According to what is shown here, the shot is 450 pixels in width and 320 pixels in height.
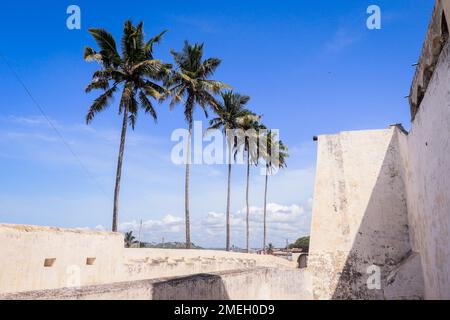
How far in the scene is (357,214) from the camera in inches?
442

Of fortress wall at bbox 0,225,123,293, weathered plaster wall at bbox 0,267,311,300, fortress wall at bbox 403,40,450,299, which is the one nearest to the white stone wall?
weathered plaster wall at bbox 0,267,311,300

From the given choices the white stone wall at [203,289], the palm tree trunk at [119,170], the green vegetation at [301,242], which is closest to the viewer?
the white stone wall at [203,289]

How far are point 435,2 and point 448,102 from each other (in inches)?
59.7

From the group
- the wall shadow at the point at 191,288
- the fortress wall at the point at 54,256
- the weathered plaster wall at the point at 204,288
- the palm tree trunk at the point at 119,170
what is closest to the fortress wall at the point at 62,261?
the fortress wall at the point at 54,256

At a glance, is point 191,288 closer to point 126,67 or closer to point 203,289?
point 203,289

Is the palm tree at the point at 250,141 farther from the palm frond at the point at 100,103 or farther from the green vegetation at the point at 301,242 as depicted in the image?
the green vegetation at the point at 301,242

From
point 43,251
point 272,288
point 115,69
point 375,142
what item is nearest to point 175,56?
point 115,69

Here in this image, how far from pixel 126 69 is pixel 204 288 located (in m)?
13.2

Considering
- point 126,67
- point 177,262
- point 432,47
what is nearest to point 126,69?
point 126,67

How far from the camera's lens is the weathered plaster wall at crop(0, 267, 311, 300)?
4211 mm

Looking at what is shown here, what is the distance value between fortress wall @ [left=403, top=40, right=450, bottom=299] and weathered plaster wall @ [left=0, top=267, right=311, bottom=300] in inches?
129

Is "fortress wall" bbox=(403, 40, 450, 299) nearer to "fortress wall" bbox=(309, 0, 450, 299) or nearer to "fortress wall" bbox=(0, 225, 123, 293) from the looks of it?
"fortress wall" bbox=(309, 0, 450, 299)

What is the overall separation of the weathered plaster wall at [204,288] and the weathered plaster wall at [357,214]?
187 cm

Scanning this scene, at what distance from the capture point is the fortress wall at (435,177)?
197 inches
